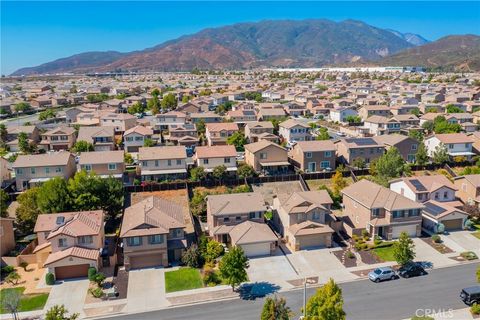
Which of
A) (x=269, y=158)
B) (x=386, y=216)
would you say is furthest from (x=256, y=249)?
(x=269, y=158)

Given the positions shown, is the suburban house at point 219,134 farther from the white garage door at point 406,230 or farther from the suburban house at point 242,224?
the white garage door at point 406,230

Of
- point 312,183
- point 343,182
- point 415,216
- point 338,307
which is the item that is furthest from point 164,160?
point 338,307

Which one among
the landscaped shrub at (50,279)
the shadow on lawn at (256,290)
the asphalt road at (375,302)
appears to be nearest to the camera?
the asphalt road at (375,302)

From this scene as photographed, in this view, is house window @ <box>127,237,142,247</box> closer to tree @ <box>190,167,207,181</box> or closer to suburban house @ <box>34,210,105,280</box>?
suburban house @ <box>34,210,105,280</box>

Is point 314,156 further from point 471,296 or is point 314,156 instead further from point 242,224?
point 471,296

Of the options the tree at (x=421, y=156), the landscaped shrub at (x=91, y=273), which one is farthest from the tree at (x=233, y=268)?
the tree at (x=421, y=156)

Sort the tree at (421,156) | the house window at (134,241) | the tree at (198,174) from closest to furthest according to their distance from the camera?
the house window at (134,241) < the tree at (198,174) < the tree at (421,156)

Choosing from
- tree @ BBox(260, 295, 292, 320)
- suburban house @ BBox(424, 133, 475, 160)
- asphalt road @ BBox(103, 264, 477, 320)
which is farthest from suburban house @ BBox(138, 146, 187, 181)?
suburban house @ BBox(424, 133, 475, 160)
